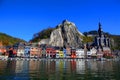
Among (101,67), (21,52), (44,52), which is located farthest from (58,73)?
(44,52)

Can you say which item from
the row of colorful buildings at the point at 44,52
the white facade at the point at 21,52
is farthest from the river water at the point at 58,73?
the white facade at the point at 21,52

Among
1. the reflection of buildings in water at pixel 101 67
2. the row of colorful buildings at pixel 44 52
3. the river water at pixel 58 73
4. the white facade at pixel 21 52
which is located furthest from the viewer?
the white facade at pixel 21 52

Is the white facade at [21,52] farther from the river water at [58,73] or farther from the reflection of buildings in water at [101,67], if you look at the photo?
the river water at [58,73]

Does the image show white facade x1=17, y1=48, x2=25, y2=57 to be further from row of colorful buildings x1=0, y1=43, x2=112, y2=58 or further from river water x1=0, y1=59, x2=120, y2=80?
river water x1=0, y1=59, x2=120, y2=80

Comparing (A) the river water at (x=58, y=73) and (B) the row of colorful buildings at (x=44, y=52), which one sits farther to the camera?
(B) the row of colorful buildings at (x=44, y=52)

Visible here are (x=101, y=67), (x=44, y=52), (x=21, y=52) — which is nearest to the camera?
(x=101, y=67)

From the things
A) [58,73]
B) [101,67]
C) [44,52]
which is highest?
[44,52]

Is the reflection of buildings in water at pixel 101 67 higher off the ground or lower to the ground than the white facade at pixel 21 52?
lower

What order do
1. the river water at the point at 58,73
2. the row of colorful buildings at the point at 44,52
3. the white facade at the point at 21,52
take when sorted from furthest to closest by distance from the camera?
the white facade at the point at 21,52, the row of colorful buildings at the point at 44,52, the river water at the point at 58,73

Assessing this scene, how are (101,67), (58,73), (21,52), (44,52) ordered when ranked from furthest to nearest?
(44,52) → (21,52) → (101,67) → (58,73)

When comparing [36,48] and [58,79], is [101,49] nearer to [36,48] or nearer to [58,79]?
[36,48]

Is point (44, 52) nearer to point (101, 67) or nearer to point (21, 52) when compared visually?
point (21, 52)


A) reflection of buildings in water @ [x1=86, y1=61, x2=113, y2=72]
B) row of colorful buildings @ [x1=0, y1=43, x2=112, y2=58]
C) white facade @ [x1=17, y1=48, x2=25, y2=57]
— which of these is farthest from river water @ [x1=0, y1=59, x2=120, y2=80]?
white facade @ [x1=17, y1=48, x2=25, y2=57]

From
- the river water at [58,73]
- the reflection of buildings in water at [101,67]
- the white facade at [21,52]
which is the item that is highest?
the white facade at [21,52]
